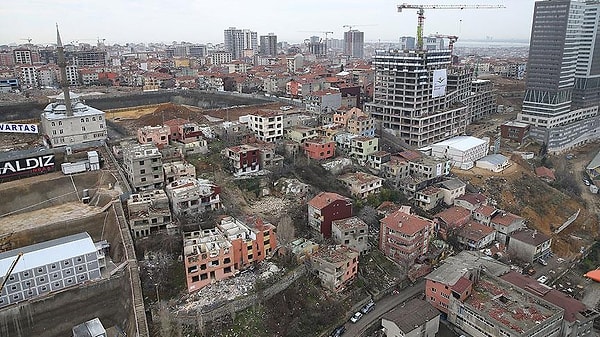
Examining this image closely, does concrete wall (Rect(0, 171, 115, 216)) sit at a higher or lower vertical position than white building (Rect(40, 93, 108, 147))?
lower

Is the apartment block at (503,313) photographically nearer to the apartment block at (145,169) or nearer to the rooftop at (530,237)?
the rooftop at (530,237)

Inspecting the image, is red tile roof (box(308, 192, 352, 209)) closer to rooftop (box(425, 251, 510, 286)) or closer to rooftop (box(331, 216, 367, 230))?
rooftop (box(331, 216, 367, 230))

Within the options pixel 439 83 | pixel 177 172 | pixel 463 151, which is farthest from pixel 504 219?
pixel 177 172

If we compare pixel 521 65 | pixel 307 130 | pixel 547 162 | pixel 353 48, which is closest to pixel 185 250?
pixel 307 130

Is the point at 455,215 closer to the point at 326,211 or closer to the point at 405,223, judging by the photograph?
the point at 405,223

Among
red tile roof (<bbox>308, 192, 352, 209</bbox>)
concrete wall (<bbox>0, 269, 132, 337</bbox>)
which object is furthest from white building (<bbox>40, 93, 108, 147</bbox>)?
red tile roof (<bbox>308, 192, 352, 209</bbox>)

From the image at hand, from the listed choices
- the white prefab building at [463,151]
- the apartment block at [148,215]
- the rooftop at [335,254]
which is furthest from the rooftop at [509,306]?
the white prefab building at [463,151]

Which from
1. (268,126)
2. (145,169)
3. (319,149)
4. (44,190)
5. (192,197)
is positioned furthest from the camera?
(268,126)
